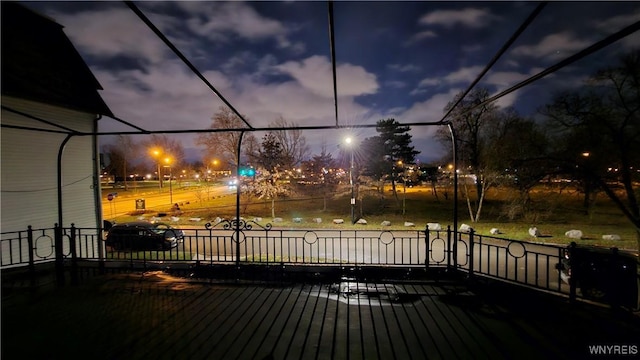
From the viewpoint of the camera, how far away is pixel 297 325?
4297 mm

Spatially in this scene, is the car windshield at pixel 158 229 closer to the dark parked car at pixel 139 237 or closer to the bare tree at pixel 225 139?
the dark parked car at pixel 139 237

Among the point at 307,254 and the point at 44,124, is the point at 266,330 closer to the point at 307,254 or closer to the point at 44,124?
the point at 307,254

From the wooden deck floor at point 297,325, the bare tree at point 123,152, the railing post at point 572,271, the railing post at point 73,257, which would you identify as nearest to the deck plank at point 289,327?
the wooden deck floor at point 297,325

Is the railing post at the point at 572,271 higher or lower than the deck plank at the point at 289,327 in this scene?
higher

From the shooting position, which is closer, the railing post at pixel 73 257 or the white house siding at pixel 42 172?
the railing post at pixel 73 257

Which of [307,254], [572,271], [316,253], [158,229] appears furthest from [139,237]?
[572,271]

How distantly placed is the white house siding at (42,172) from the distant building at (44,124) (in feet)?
0.06

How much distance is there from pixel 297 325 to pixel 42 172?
1060cm

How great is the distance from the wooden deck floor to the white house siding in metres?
5.29

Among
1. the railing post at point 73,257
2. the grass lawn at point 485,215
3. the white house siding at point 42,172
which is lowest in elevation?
the grass lawn at point 485,215

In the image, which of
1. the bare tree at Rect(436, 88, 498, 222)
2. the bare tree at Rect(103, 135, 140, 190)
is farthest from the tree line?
the bare tree at Rect(103, 135, 140, 190)

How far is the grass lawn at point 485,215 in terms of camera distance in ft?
54.2

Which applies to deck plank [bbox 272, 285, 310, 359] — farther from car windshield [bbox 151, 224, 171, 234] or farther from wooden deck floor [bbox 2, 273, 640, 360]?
car windshield [bbox 151, 224, 171, 234]

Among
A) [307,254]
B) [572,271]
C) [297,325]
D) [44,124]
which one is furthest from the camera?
[307,254]
